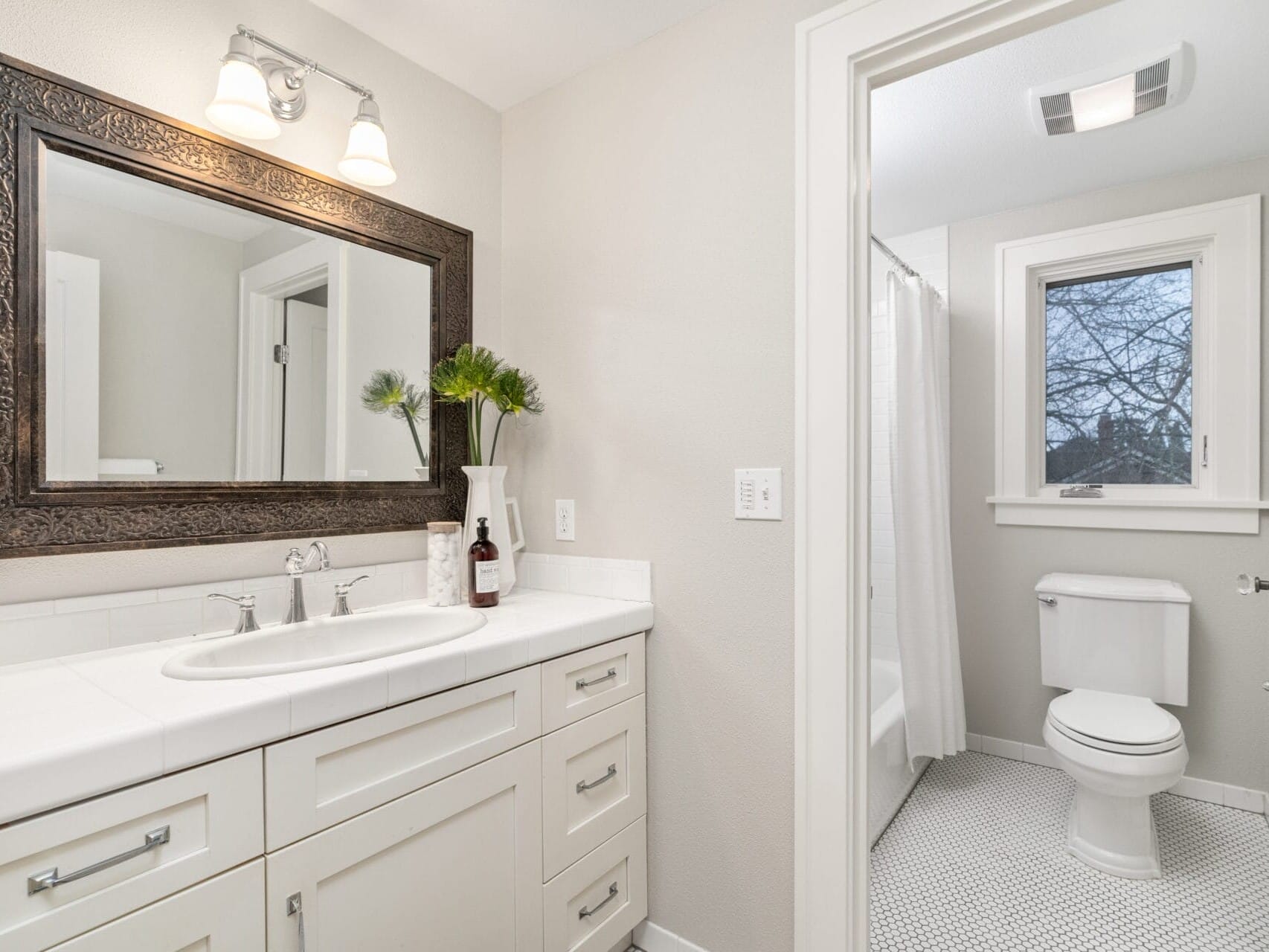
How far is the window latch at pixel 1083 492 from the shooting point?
2703mm

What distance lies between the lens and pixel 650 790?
67.5 inches

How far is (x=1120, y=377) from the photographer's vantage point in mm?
2732

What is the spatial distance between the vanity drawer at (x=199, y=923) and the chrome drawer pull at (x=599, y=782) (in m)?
0.68

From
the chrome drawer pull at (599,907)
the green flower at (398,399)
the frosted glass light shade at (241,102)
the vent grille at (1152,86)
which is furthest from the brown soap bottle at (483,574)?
the vent grille at (1152,86)

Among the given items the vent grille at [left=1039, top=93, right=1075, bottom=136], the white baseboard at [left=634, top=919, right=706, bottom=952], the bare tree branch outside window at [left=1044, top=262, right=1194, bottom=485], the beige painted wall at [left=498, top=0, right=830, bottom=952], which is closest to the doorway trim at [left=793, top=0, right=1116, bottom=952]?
the beige painted wall at [left=498, top=0, right=830, bottom=952]

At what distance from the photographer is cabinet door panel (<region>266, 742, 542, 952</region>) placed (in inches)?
39.4

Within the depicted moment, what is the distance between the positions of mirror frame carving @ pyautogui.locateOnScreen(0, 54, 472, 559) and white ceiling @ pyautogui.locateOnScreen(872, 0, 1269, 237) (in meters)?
1.57

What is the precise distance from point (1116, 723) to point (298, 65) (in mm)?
2922

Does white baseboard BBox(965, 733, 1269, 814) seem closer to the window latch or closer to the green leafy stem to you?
the window latch

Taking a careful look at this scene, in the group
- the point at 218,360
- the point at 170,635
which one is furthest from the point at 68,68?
the point at 170,635

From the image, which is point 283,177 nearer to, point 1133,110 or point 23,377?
point 23,377

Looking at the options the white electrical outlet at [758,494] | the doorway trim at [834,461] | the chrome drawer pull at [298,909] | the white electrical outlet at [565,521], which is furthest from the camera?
the white electrical outlet at [565,521]

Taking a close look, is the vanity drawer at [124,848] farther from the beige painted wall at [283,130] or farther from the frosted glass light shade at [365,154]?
the frosted glass light shade at [365,154]

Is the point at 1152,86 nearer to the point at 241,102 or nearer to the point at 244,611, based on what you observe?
the point at 241,102
